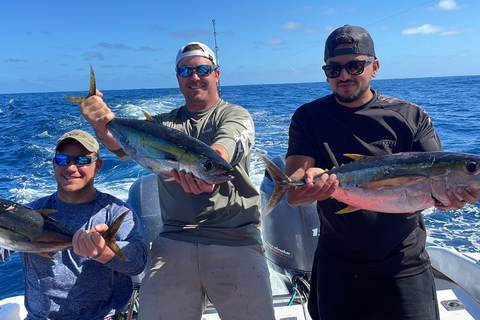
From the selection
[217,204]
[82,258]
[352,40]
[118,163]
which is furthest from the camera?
[118,163]

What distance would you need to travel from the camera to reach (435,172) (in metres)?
2.25

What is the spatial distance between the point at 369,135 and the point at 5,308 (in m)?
3.40

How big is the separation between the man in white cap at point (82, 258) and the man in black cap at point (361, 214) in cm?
129

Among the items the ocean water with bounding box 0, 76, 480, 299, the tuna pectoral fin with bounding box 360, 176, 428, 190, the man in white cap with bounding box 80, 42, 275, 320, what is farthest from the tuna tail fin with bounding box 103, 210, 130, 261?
the ocean water with bounding box 0, 76, 480, 299

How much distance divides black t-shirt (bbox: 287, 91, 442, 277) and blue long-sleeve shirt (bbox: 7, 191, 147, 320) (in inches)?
54.9

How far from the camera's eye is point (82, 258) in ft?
8.88

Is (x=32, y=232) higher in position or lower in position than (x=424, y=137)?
lower

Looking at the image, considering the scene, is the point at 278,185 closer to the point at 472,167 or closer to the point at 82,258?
the point at 472,167

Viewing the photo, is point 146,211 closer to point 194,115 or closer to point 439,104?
point 194,115

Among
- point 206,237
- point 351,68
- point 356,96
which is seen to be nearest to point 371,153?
point 356,96

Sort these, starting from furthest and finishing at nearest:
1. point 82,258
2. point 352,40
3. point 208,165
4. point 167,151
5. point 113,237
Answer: point 82,258
point 352,40
point 113,237
point 167,151
point 208,165

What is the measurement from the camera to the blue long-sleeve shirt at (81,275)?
2590 mm

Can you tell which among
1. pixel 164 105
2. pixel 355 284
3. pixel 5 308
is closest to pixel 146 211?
pixel 5 308

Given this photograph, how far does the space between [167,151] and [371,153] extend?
1389 millimetres
